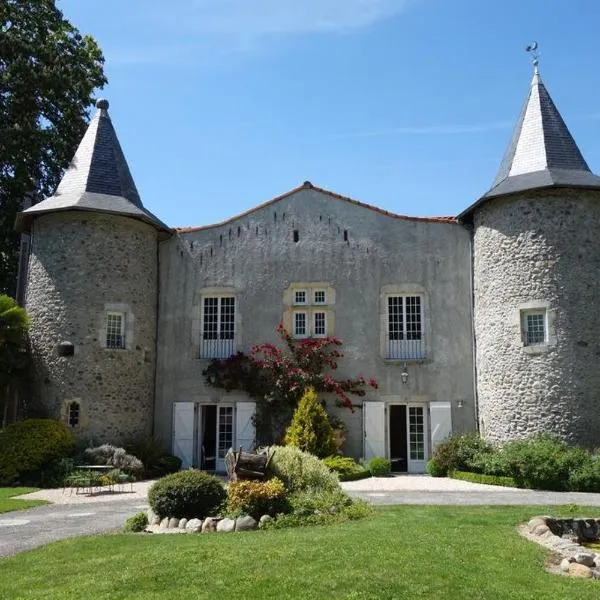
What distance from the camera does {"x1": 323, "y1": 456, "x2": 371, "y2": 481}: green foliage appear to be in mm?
15773

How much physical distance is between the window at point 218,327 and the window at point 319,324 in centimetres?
240

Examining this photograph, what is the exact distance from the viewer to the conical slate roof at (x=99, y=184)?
1850 centimetres

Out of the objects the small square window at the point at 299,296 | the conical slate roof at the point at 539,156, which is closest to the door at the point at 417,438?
the small square window at the point at 299,296

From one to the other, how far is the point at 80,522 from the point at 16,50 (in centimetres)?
1787

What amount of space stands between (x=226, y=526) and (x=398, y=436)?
9.87 m

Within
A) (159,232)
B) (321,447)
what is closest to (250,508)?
(321,447)

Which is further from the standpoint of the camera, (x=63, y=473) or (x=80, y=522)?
(x=63, y=473)

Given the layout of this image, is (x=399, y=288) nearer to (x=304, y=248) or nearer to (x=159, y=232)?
(x=304, y=248)

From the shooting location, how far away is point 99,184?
19.4 meters

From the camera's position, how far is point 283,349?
1880 centimetres

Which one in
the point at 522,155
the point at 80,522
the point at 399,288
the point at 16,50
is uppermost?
the point at 16,50

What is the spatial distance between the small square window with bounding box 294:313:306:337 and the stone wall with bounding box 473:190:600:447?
195 inches

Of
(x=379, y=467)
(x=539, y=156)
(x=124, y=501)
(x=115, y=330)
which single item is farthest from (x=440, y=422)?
(x=115, y=330)

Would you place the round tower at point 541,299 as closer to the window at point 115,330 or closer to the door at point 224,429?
the door at point 224,429
